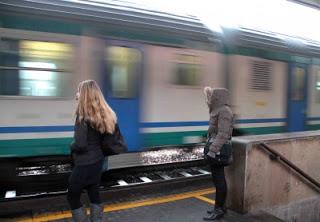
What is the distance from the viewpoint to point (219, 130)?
15.8 feet

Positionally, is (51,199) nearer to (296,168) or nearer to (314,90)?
(296,168)

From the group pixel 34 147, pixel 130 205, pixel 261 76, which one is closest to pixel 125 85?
pixel 34 147

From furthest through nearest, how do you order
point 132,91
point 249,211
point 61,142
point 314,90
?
1. point 314,90
2. point 132,91
3. point 61,142
4. point 249,211

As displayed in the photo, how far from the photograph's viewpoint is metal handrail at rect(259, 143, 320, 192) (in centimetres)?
546

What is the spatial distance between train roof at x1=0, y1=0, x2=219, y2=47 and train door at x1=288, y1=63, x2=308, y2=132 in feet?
9.69

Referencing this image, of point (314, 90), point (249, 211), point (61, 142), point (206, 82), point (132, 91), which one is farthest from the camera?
point (314, 90)

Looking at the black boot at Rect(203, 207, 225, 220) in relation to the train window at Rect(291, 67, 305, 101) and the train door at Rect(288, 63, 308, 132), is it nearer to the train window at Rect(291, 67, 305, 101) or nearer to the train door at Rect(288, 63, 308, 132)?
the train door at Rect(288, 63, 308, 132)

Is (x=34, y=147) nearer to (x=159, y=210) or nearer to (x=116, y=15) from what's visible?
(x=159, y=210)

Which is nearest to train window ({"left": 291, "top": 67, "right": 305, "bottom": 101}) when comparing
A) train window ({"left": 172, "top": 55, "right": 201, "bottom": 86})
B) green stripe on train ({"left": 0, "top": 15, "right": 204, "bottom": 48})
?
train window ({"left": 172, "top": 55, "right": 201, "bottom": 86})

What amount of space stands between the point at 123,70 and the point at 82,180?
321 cm

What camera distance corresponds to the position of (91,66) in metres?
6.57

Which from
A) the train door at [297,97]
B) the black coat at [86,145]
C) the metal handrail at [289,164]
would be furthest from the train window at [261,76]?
the black coat at [86,145]

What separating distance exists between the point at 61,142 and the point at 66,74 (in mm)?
1037

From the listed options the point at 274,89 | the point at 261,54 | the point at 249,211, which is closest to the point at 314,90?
the point at 274,89
